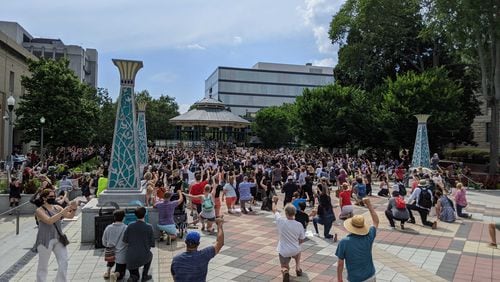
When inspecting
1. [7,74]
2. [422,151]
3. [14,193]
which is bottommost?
[14,193]

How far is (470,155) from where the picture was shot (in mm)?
39219

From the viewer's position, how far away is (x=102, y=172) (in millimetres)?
17094

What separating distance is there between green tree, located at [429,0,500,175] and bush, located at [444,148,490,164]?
387 inches

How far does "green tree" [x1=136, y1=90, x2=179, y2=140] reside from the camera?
199 ft

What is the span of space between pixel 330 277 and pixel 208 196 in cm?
428

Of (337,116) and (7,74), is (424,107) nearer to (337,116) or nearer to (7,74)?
(337,116)

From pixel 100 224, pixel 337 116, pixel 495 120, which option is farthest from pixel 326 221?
pixel 337 116

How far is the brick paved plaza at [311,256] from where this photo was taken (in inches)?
301

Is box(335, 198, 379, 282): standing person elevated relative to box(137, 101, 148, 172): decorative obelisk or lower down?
lower down

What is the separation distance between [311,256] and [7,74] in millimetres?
33616

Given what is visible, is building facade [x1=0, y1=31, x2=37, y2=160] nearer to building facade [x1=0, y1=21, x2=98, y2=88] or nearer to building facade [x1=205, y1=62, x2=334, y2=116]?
building facade [x1=0, y1=21, x2=98, y2=88]

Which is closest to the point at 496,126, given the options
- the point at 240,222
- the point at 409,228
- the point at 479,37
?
the point at 479,37

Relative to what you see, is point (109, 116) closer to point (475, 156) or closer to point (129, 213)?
point (475, 156)

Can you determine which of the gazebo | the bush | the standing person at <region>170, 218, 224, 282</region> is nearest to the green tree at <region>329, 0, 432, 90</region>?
the bush
